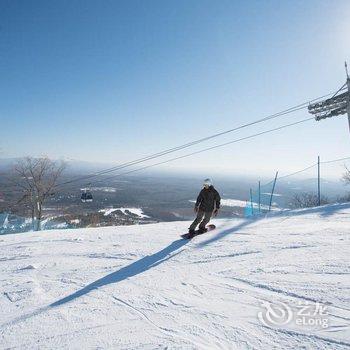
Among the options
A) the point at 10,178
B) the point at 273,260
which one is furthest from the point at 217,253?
the point at 10,178

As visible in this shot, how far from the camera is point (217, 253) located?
23.1ft

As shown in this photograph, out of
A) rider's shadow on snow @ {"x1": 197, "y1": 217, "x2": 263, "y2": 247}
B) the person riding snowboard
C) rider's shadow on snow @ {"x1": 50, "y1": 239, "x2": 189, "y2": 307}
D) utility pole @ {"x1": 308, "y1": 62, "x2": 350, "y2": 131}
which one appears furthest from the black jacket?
utility pole @ {"x1": 308, "y1": 62, "x2": 350, "y2": 131}

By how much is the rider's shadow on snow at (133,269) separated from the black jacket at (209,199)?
1.49 meters

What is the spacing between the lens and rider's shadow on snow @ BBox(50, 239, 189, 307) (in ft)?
17.4

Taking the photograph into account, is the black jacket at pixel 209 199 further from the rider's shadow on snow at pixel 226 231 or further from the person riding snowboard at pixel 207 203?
the rider's shadow on snow at pixel 226 231

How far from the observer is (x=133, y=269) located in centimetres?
645

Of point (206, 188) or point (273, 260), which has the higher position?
point (206, 188)

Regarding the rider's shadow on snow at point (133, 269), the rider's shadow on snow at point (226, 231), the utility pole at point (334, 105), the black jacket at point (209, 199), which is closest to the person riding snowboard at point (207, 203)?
the black jacket at point (209, 199)

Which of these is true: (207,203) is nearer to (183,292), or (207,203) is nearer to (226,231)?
(226,231)

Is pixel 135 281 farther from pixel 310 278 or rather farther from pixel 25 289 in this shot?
pixel 310 278

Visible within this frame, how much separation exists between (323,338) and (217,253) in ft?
12.2

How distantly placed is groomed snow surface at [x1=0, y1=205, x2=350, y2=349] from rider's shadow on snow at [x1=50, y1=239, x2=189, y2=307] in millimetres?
23

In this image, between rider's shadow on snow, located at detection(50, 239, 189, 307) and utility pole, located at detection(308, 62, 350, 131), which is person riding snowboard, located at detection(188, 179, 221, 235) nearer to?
rider's shadow on snow, located at detection(50, 239, 189, 307)

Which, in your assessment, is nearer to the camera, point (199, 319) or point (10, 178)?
point (199, 319)
